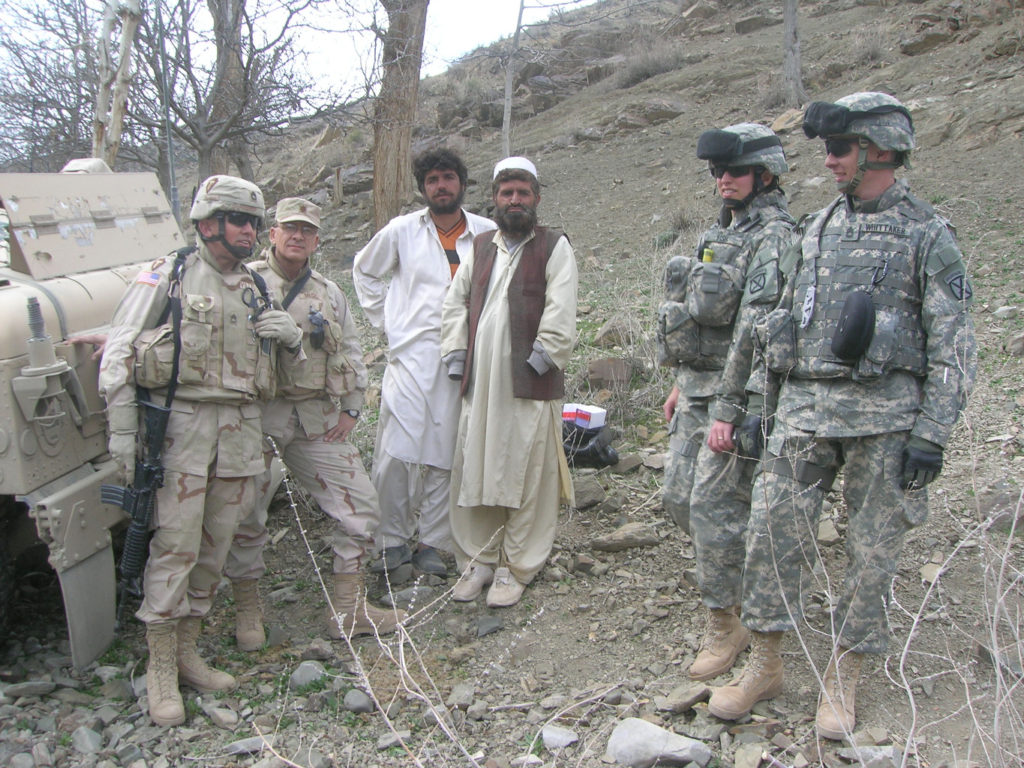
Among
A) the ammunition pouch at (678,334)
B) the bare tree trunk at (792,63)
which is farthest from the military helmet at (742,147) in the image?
the bare tree trunk at (792,63)

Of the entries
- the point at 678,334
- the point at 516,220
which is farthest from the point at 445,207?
the point at 678,334

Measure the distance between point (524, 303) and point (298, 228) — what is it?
1025mm

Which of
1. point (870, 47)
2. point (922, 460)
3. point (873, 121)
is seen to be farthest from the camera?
point (870, 47)

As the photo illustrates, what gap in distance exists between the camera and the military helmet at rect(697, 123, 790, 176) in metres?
3.04

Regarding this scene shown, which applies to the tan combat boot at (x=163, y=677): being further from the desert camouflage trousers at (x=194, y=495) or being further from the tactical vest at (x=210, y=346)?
the tactical vest at (x=210, y=346)

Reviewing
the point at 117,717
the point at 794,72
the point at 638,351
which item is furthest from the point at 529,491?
the point at 794,72

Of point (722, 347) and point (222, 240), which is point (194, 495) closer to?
point (222, 240)

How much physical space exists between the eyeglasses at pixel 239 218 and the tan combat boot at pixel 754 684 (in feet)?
7.69

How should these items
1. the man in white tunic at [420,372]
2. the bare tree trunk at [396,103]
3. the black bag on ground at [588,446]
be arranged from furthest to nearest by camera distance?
the bare tree trunk at [396,103] → the black bag on ground at [588,446] → the man in white tunic at [420,372]

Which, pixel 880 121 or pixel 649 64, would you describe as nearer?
pixel 880 121

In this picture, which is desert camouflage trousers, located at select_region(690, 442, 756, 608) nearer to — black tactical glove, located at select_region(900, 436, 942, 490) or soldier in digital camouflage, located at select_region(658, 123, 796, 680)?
soldier in digital camouflage, located at select_region(658, 123, 796, 680)

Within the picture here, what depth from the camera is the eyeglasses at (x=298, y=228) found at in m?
3.46

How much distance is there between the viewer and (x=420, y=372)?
4125 mm

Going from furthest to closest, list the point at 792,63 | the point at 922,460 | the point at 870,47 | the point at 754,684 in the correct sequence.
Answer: the point at 870,47
the point at 792,63
the point at 754,684
the point at 922,460
